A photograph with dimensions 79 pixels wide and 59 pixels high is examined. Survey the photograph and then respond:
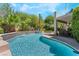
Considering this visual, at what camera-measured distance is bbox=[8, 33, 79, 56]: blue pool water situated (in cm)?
893

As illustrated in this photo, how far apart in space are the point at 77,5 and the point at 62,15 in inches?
17.7

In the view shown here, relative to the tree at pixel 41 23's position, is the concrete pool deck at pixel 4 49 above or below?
below

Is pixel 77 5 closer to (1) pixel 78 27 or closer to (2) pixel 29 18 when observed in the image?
(1) pixel 78 27

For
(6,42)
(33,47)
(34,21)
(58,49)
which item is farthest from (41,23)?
(6,42)

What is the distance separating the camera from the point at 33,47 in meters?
8.95

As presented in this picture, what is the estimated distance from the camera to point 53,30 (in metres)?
8.95

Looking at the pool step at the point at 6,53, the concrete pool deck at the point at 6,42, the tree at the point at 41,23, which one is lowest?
the pool step at the point at 6,53

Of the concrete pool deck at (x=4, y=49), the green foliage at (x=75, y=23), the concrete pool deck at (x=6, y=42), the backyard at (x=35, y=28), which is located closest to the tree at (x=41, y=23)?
the backyard at (x=35, y=28)

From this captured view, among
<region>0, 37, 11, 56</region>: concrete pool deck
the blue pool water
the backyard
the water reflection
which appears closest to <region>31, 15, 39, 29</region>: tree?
the backyard

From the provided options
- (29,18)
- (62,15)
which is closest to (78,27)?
(62,15)

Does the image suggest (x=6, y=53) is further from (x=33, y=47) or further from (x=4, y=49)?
(x=33, y=47)

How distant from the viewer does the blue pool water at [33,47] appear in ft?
29.3

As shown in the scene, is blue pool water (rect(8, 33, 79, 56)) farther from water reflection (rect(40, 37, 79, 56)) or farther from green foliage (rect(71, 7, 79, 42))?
green foliage (rect(71, 7, 79, 42))

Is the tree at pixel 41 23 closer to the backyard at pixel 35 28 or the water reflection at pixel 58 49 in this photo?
the backyard at pixel 35 28
